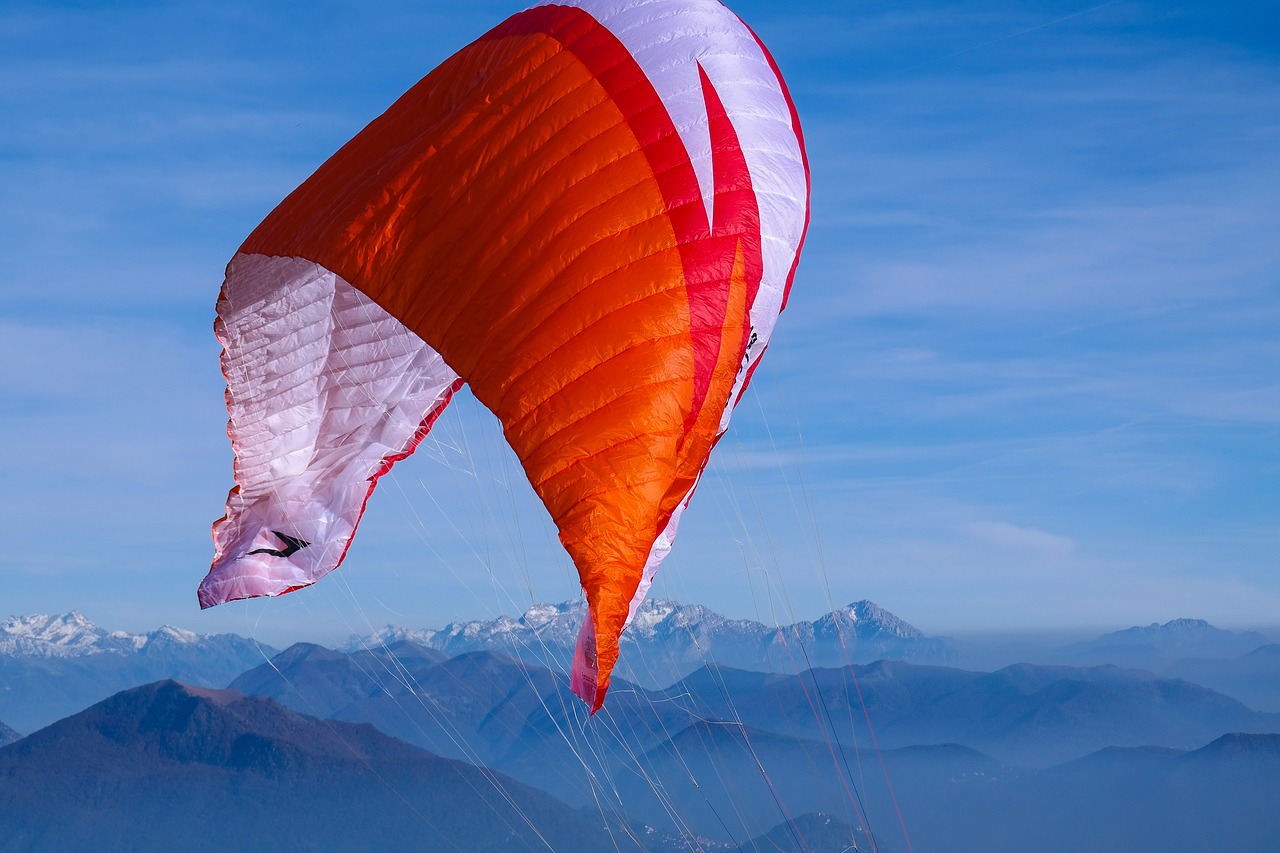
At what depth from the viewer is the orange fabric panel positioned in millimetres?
8344

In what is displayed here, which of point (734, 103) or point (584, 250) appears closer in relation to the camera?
point (584, 250)

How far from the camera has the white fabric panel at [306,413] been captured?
11.9 m

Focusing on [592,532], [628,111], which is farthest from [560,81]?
[592,532]

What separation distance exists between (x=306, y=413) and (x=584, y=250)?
484 cm

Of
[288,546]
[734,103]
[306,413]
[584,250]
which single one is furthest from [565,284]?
[288,546]

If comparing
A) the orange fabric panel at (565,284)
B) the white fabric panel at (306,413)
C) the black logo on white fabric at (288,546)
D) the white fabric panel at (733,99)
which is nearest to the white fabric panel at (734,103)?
the white fabric panel at (733,99)

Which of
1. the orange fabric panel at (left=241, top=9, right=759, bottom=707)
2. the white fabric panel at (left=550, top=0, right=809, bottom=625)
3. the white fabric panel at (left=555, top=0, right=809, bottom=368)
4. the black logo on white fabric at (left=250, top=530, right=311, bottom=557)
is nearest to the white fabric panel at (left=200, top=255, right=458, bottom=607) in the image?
the black logo on white fabric at (left=250, top=530, right=311, bottom=557)

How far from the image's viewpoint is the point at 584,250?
8.99 metres

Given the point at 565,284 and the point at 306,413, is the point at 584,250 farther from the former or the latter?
the point at 306,413

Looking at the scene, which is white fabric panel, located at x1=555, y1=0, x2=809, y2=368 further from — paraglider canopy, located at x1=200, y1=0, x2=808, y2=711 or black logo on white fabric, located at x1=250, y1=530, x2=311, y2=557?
black logo on white fabric, located at x1=250, y1=530, x2=311, y2=557

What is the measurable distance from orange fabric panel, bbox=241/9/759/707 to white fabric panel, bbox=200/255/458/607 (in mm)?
1602

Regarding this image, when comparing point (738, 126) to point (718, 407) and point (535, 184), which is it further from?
point (718, 407)

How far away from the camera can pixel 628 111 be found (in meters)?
9.77

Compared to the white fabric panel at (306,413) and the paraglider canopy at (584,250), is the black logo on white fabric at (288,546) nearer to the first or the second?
the white fabric panel at (306,413)
